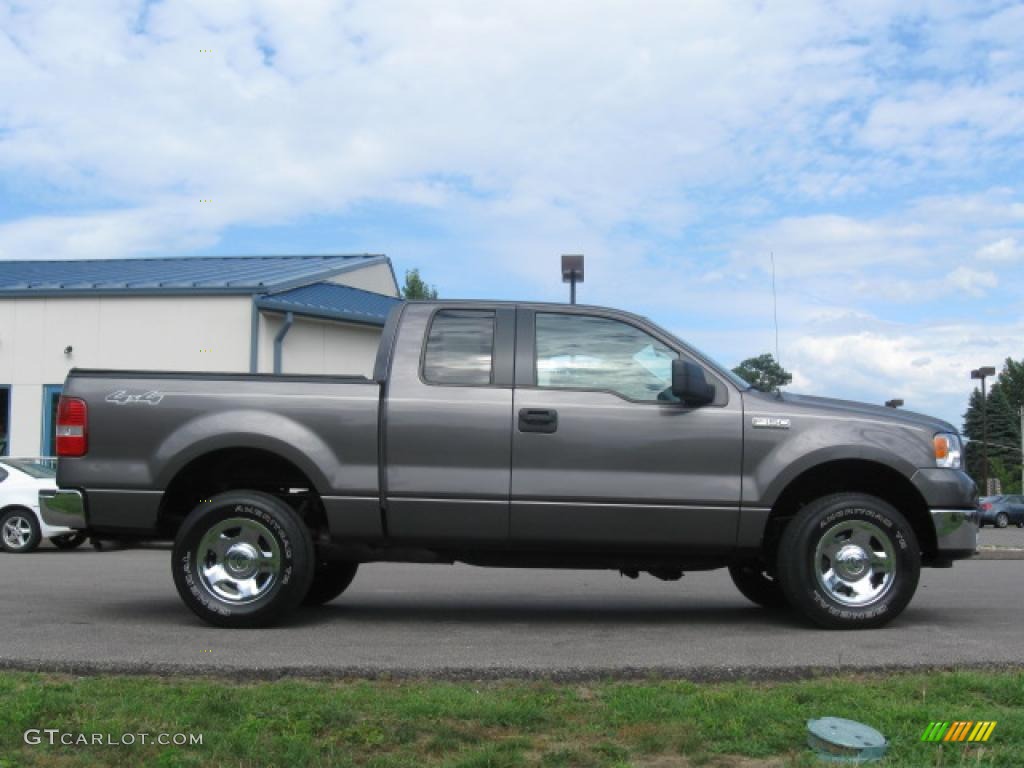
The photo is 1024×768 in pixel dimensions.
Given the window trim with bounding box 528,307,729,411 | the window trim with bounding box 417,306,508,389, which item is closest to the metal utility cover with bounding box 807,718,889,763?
the window trim with bounding box 528,307,729,411

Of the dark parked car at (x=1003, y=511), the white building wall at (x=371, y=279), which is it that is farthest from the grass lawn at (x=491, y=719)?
the dark parked car at (x=1003, y=511)

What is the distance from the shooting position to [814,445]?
6895 mm

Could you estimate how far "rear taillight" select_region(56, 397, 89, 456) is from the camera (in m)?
6.99

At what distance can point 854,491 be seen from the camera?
7.29m

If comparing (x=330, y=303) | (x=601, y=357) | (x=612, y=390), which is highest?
(x=330, y=303)

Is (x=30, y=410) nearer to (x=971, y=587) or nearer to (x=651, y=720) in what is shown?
(x=971, y=587)

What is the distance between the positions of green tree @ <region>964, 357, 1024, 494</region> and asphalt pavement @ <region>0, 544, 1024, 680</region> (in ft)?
264

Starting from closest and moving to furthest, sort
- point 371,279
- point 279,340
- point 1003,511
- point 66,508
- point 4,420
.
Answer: point 66,508 < point 279,340 < point 4,420 < point 371,279 < point 1003,511

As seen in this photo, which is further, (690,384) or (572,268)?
(572,268)

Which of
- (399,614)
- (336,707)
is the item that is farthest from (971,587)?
(336,707)

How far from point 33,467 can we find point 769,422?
40.8ft

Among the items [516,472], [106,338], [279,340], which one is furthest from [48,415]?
[516,472]

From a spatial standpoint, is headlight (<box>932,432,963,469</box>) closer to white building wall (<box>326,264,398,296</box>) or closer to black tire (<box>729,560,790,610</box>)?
black tire (<box>729,560,790,610</box>)

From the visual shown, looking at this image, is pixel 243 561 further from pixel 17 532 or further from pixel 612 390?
pixel 17 532
